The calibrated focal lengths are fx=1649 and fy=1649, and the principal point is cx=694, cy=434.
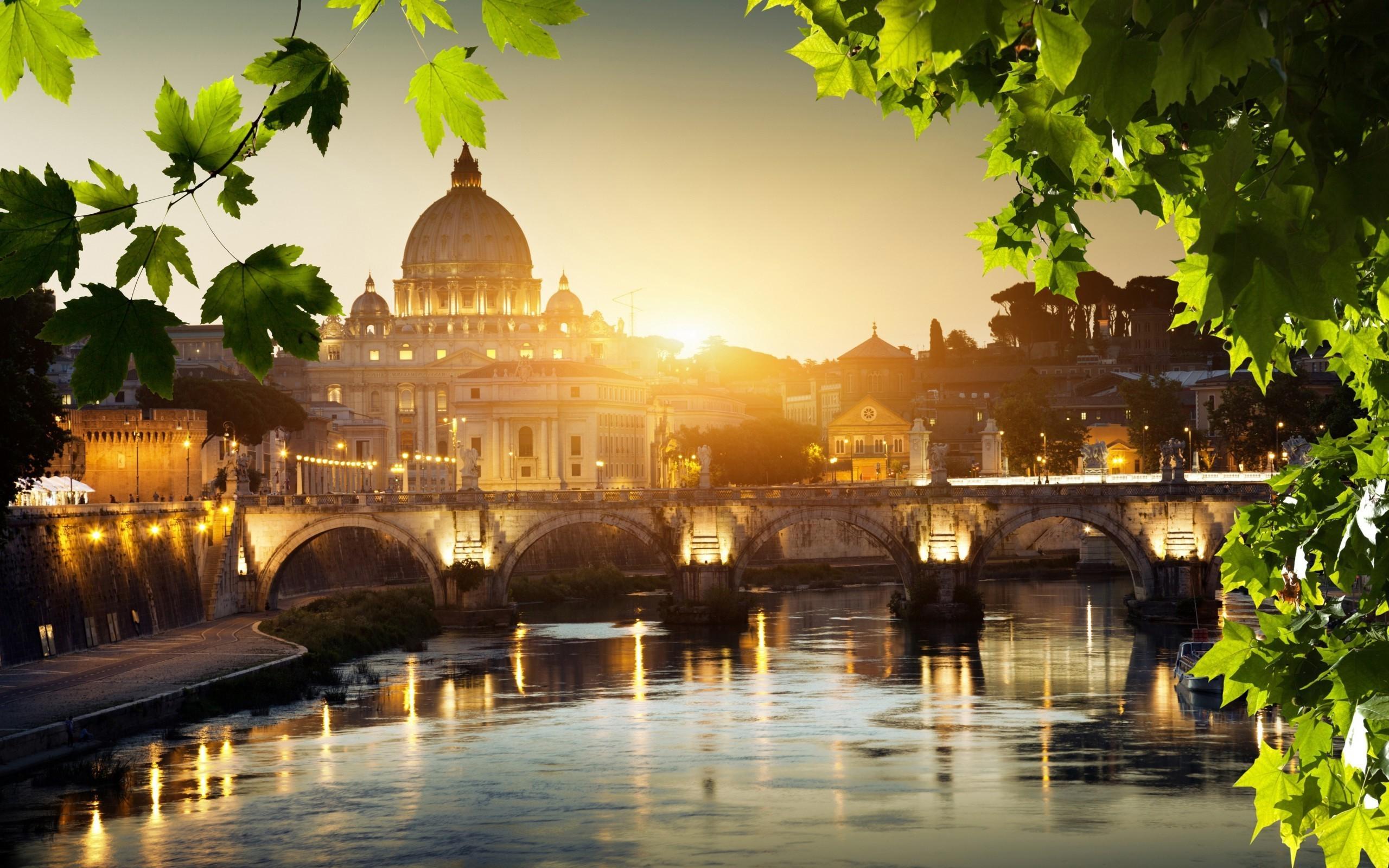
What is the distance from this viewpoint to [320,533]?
5409 cm

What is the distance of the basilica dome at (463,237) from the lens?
456 ft

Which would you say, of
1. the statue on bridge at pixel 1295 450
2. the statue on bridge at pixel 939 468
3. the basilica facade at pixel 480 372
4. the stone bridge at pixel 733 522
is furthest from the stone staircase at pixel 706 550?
the basilica facade at pixel 480 372

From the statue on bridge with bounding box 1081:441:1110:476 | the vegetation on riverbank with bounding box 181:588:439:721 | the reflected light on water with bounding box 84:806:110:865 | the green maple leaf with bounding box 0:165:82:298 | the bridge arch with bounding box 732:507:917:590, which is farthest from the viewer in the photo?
the statue on bridge with bounding box 1081:441:1110:476

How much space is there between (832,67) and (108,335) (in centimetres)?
201

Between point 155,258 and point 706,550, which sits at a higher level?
point 155,258

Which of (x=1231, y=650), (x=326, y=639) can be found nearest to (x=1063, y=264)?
(x=1231, y=650)

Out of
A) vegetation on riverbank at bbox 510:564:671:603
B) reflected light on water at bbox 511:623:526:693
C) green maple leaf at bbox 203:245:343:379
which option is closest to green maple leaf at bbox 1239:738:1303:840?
green maple leaf at bbox 203:245:343:379

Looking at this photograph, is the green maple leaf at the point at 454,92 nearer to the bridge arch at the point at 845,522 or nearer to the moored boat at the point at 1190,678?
the moored boat at the point at 1190,678

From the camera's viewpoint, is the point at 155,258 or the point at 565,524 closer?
the point at 155,258

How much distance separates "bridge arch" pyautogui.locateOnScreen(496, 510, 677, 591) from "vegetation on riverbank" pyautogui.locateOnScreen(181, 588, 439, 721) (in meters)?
2.61

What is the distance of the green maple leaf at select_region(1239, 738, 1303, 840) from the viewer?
4102 mm

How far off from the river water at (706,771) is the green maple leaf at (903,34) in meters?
20.0

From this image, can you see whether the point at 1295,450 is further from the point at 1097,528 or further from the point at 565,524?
the point at 565,524

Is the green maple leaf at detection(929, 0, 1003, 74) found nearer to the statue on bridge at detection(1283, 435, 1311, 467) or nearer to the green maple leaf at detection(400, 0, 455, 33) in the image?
the green maple leaf at detection(400, 0, 455, 33)
